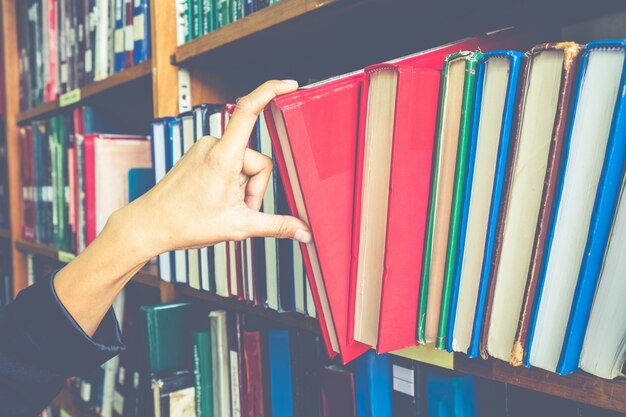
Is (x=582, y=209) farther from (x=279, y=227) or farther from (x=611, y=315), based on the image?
(x=279, y=227)

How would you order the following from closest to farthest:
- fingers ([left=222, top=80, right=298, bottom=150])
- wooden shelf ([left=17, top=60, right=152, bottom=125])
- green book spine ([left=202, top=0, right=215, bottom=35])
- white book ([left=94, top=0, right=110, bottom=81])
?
fingers ([left=222, top=80, right=298, bottom=150]) → green book spine ([left=202, top=0, right=215, bottom=35]) → wooden shelf ([left=17, top=60, right=152, bottom=125]) → white book ([left=94, top=0, right=110, bottom=81])

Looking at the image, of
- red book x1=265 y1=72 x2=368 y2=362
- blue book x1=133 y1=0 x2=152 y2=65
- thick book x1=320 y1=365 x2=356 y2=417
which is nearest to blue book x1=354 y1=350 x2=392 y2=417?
thick book x1=320 y1=365 x2=356 y2=417

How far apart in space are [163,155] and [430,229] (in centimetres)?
58

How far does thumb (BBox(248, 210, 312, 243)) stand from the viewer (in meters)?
0.56

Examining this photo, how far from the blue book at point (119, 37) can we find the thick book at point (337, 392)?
0.89 metres

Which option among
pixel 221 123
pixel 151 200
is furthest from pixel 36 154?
pixel 151 200

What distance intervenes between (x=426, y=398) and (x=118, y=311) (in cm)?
92

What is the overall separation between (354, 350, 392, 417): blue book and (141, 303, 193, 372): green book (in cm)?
37

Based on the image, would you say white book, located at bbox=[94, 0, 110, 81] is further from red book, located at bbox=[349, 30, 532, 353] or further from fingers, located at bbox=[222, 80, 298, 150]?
red book, located at bbox=[349, 30, 532, 353]

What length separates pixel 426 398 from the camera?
2.19 feet

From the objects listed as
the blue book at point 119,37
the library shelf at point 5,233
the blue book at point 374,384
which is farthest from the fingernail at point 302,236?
the library shelf at point 5,233

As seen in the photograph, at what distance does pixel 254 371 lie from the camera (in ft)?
2.84

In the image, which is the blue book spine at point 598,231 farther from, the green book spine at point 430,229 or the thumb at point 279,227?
the thumb at point 279,227

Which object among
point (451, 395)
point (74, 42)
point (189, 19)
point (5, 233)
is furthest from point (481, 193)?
point (5, 233)
